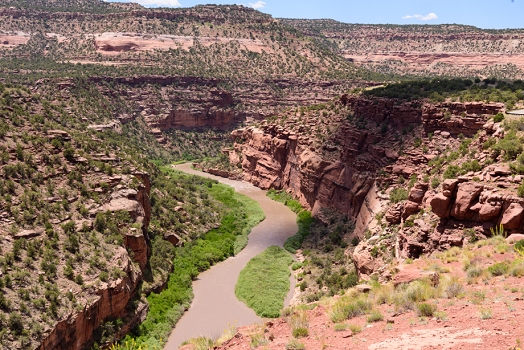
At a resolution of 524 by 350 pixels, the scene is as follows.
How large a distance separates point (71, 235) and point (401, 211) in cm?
2023

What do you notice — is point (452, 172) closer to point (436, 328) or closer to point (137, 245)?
point (436, 328)

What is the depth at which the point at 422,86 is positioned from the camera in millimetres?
43438

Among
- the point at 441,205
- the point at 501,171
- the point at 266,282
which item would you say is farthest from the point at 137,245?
the point at 501,171

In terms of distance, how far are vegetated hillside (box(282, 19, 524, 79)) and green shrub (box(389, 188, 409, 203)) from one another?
84.8 meters

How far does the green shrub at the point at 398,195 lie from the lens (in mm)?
31280

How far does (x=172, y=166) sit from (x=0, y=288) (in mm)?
55776

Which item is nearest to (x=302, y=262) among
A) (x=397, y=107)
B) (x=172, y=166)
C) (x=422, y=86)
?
(x=397, y=107)

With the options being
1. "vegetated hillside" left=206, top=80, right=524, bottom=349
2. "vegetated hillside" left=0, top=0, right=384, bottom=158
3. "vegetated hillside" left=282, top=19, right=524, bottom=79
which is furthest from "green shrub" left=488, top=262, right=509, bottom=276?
"vegetated hillside" left=282, top=19, right=524, bottom=79

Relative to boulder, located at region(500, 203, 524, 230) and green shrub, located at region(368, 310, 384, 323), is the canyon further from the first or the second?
green shrub, located at region(368, 310, 384, 323)

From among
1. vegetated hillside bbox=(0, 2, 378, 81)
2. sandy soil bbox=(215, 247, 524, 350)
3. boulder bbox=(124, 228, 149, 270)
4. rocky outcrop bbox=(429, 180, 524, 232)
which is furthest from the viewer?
vegetated hillside bbox=(0, 2, 378, 81)

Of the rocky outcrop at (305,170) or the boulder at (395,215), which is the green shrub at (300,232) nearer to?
the rocky outcrop at (305,170)

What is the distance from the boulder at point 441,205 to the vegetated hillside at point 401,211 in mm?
46

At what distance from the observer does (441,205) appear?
20.5 metres

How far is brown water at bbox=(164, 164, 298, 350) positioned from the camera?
28781 millimetres
